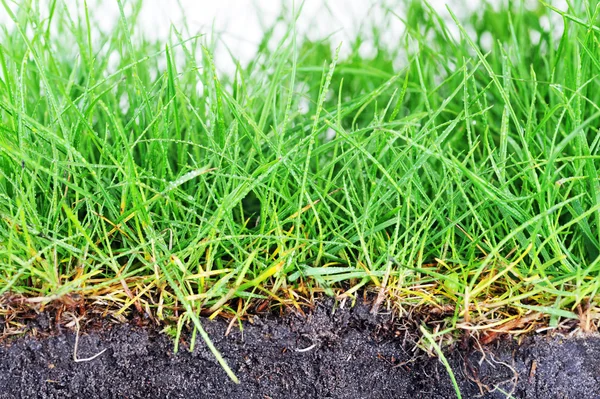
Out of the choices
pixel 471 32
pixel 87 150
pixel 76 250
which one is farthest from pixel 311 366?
pixel 471 32

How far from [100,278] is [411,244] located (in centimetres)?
39

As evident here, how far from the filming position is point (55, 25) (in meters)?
1.16

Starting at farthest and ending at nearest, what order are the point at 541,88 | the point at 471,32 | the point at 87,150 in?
1. the point at 471,32
2. the point at 541,88
3. the point at 87,150

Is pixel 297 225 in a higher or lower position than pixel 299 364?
higher

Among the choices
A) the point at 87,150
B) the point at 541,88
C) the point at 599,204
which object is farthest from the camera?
the point at 541,88

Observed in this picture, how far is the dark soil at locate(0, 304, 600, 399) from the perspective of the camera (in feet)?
2.17

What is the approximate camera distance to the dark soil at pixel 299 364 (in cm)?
66

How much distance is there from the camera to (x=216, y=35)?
1.13m

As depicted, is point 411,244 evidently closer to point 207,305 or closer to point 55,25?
point 207,305

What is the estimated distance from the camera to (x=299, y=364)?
0.67 meters

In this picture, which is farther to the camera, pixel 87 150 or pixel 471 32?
pixel 471 32

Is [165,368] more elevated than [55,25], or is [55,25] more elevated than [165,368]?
[55,25]

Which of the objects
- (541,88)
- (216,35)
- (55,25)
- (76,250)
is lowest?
(541,88)

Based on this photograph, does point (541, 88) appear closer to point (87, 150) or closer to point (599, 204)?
point (599, 204)
